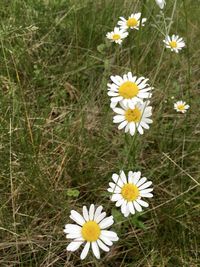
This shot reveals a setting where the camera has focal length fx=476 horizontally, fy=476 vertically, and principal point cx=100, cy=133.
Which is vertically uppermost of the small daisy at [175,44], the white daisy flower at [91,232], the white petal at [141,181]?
the small daisy at [175,44]

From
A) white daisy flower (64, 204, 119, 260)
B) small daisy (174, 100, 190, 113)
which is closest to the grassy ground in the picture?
small daisy (174, 100, 190, 113)

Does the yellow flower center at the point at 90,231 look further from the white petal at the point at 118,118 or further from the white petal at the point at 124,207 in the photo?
the white petal at the point at 118,118

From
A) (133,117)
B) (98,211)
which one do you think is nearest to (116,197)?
(98,211)

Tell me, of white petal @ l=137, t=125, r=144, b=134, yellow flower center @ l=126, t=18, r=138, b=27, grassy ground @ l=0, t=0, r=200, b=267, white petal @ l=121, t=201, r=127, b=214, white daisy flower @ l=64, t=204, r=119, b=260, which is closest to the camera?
white daisy flower @ l=64, t=204, r=119, b=260

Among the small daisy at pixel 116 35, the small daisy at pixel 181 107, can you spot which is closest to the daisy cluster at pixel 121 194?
the small daisy at pixel 181 107

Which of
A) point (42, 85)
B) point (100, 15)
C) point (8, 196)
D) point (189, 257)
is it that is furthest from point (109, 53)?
point (189, 257)

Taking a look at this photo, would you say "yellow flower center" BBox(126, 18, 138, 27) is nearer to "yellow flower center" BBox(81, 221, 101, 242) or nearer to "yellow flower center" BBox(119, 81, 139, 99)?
"yellow flower center" BBox(119, 81, 139, 99)

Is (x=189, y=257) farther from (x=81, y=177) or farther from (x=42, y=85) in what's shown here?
(x=42, y=85)
